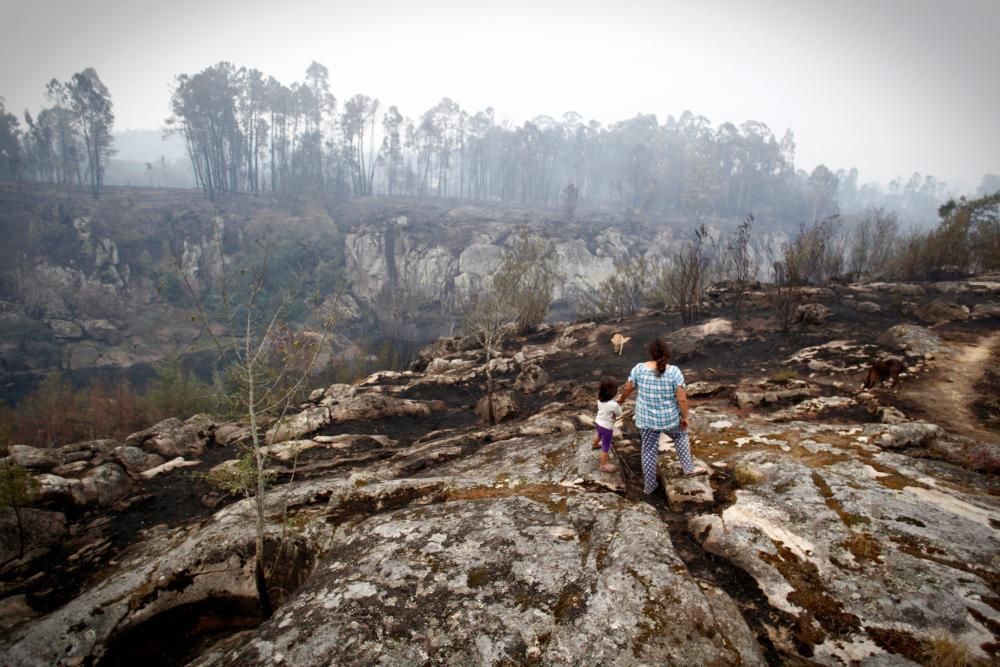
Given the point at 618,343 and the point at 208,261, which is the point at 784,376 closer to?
the point at 618,343

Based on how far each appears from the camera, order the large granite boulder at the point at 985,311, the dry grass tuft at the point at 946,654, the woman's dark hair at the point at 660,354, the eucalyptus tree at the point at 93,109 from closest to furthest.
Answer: the dry grass tuft at the point at 946,654
the woman's dark hair at the point at 660,354
the large granite boulder at the point at 985,311
the eucalyptus tree at the point at 93,109

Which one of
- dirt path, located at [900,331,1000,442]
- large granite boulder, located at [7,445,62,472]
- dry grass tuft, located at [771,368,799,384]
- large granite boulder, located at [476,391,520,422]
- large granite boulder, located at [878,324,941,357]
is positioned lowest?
large granite boulder, located at [7,445,62,472]

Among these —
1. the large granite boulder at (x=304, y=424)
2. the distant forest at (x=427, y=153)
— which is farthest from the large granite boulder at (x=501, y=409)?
the distant forest at (x=427, y=153)

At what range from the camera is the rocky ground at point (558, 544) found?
3.14 meters

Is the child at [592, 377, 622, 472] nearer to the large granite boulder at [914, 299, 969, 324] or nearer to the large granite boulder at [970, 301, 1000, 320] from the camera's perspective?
the large granite boulder at [914, 299, 969, 324]

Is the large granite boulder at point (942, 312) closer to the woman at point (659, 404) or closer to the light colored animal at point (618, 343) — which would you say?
the light colored animal at point (618, 343)

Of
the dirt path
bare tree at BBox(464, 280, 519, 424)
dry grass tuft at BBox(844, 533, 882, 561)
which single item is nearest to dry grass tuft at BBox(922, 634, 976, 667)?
dry grass tuft at BBox(844, 533, 882, 561)

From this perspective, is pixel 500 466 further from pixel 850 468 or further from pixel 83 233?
pixel 83 233

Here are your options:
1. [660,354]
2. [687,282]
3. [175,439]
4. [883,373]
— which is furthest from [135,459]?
[687,282]

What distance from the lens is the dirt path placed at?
22.3 ft

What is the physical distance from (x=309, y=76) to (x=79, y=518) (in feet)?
240

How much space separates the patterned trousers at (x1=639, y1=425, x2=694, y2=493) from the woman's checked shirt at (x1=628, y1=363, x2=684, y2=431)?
0.40 ft

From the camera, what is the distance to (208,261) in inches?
1980

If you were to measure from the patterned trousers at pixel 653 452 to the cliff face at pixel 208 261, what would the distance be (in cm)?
3260
